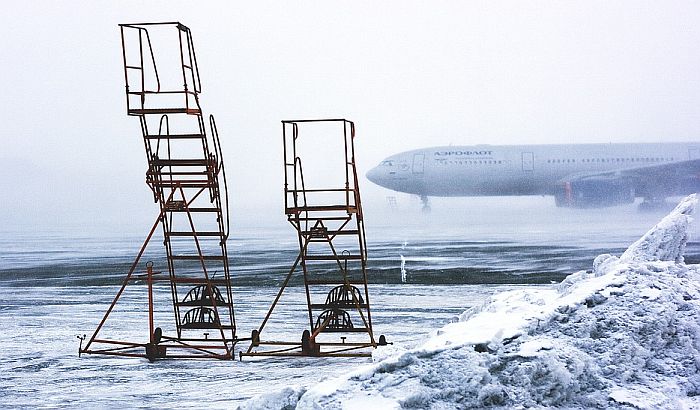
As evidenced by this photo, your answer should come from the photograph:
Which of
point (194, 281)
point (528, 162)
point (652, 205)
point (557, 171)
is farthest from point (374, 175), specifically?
point (194, 281)

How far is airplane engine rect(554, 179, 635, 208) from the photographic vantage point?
48.2 metres

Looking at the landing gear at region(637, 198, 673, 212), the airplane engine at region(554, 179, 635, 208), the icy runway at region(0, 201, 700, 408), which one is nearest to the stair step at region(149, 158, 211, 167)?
the icy runway at region(0, 201, 700, 408)

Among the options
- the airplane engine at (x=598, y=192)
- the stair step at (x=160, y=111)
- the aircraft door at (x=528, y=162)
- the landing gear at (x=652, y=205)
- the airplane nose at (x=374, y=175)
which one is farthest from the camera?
the landing gear at (x=652, y=205)

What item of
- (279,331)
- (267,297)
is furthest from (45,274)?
(279,331)

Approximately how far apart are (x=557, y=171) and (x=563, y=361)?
4407cm

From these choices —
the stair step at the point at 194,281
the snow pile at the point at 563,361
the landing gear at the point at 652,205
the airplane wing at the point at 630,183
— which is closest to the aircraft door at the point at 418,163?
the airplane wing at the point at 630,183

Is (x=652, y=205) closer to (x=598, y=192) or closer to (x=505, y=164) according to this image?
(x=598, y=192)

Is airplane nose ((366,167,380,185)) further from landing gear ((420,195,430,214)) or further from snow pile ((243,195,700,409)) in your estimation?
snow pile ((243,195,700,409))

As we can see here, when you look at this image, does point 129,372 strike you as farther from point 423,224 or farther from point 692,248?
point 423,224

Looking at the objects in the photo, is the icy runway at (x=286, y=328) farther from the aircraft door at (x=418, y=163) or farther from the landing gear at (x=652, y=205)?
the landing gear at (x=652, y=205)

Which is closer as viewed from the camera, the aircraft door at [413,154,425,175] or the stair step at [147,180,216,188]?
the stair step at [147,180,216,188]

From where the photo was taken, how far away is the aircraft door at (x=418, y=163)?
4875cm

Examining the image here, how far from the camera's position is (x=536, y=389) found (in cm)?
598

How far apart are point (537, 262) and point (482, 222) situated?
29.4 m
